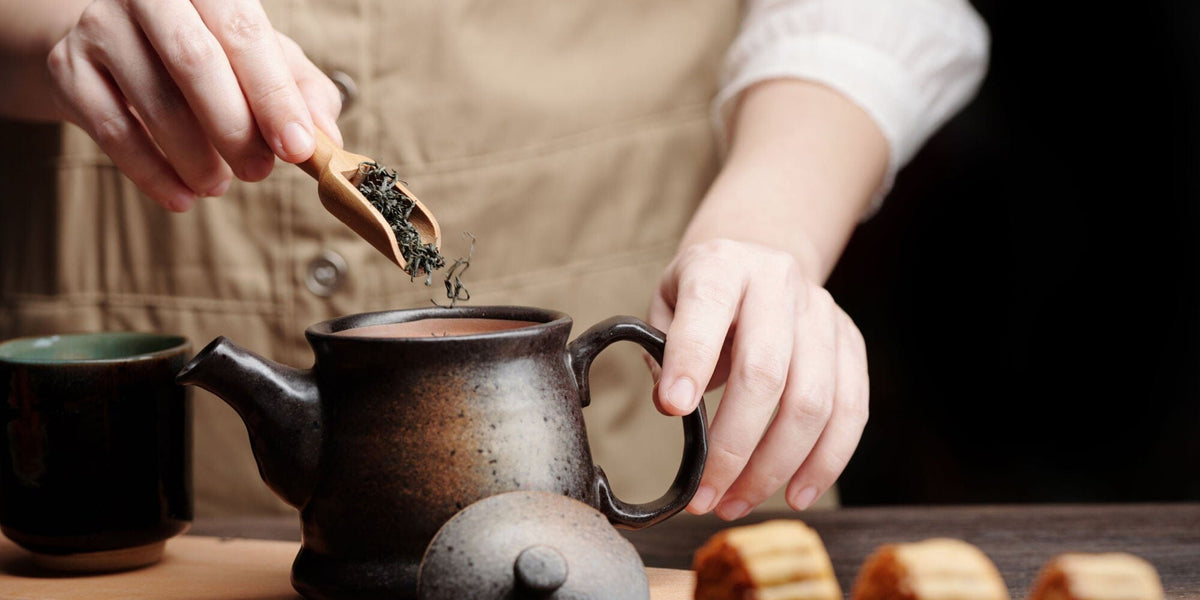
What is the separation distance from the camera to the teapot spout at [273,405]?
81 cm

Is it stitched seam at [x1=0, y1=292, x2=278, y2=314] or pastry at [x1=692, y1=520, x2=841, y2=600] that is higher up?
pastry at [x1=692, y1=520, x2=841, y2=600]

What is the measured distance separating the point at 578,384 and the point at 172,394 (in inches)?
15.2

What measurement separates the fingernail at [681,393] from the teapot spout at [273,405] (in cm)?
28

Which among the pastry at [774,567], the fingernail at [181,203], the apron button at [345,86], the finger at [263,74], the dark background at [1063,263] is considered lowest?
the dark background at [1063,263]

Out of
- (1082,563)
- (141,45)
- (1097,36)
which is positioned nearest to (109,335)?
(141,45)

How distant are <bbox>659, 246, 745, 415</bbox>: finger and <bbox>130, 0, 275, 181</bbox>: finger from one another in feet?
1.37

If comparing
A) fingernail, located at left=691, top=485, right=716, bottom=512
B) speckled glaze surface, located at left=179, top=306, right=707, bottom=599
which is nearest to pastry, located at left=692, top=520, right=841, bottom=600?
speckled glaze surface, located at left=179, top=306, right=707, bottom=599

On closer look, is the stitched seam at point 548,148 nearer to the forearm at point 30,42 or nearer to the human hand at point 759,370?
the forearm at point 30,42

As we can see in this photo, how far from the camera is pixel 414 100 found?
147cm

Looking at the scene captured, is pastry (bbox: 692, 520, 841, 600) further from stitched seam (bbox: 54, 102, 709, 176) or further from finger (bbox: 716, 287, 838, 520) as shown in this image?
stitched seam (bbox: 54, 102, 709, 176)

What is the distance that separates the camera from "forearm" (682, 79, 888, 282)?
1.25 m

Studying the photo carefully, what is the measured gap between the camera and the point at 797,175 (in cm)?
132

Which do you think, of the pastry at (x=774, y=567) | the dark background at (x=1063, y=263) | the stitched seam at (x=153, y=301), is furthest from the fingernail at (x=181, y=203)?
the dark background at (x=1063, y=263)

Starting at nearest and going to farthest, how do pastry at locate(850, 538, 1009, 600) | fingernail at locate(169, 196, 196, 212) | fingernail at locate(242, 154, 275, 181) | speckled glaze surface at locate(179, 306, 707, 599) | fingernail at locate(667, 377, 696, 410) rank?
pastry at locate(850, 538, 1009, 600)
speckled glaze surface at locate(179, 306, 707, 599)
fingernail at locate(667, 377, 696, 410)
fingernail at locate(242, 154, 275, 181)
fingernail at locate(169, 196, 196, 212)
